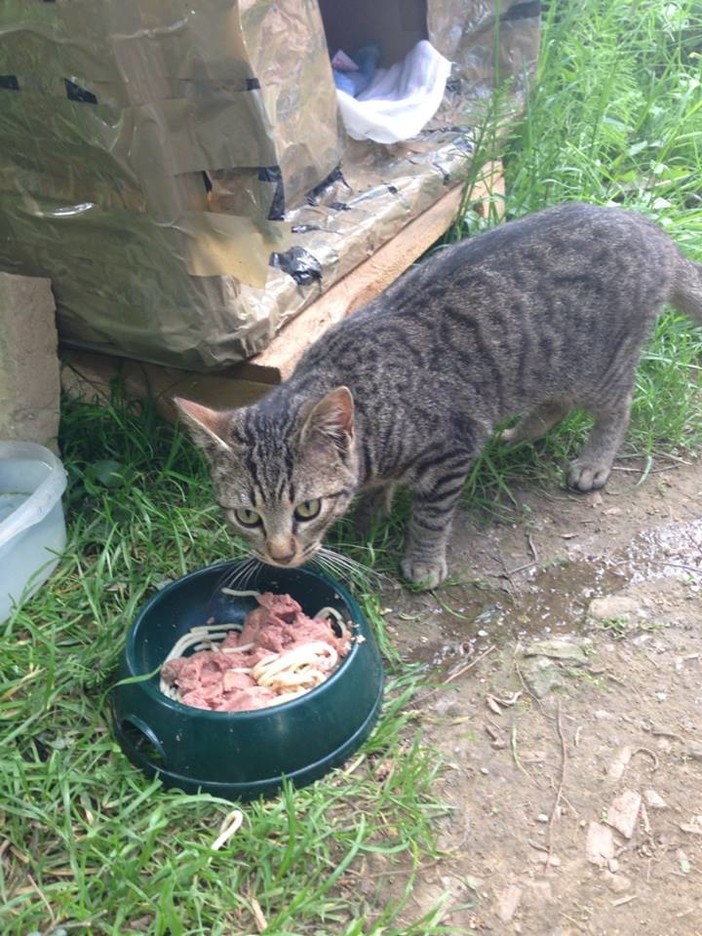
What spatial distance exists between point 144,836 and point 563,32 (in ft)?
13.1

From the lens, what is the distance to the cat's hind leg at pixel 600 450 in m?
3.33

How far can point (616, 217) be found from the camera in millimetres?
3117

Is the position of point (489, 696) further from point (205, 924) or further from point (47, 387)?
point (47, 387)

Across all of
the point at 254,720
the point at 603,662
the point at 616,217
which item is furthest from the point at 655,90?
the point at 254,720

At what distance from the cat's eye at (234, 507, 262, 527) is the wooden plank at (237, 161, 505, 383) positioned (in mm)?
695

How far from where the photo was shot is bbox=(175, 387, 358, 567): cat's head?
7.90 feet

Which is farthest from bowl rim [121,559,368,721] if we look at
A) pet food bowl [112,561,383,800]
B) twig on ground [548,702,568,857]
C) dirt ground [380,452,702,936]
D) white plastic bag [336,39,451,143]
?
white plastic bag [336,39,451,143]

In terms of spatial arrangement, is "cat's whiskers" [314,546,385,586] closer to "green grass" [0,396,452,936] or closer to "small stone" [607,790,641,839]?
"green grass" [0,396,452,936]

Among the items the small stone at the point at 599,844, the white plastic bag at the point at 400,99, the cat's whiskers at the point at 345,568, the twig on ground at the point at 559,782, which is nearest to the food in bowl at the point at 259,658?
the cat's whiskers at the point at 345,568

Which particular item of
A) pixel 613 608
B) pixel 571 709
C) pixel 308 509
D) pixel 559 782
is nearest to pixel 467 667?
pixel 571 709

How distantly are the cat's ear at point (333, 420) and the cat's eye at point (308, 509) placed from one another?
0.17 m

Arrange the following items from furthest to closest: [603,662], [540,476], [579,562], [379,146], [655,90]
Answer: [655,90] < [379,146] < [540,476] < [579,562] < [603,662]

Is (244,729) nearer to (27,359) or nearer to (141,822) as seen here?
(141,822)

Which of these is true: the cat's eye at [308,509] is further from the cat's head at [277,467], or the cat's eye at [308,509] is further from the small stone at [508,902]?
the small stone at [508,902]
